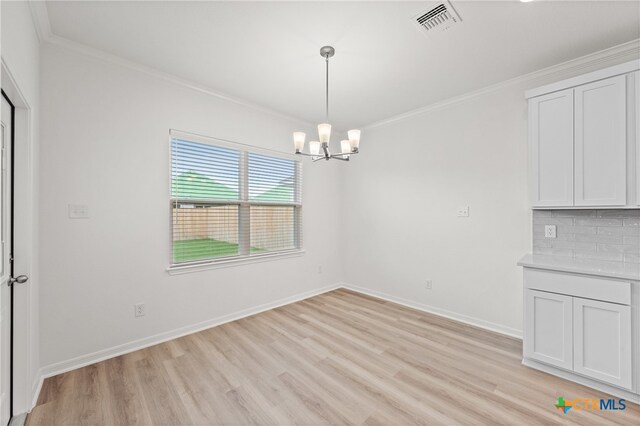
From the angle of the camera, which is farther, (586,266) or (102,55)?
(102,55)

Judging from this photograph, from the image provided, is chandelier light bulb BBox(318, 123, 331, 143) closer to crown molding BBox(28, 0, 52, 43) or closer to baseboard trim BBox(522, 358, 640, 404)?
crown molding BBox(28, 0, 52, 43)

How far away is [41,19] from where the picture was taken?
197 centimetres

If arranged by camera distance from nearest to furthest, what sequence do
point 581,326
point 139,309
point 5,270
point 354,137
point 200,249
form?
point 5,270
point 581,326
point 354,137
point 139,309
point 200,249

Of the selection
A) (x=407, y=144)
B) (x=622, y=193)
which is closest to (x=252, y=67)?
(x=407, y=144)

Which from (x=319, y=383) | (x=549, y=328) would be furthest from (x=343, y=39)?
(x=549, y=328)

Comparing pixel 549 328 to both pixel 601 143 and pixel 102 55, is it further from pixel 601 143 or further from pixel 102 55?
pixel 102 55

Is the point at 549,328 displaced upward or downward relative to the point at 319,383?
upward

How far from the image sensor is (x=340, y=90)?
317 centimetres

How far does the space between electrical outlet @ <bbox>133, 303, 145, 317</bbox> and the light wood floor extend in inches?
13.5

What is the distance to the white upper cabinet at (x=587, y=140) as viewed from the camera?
2.10 m

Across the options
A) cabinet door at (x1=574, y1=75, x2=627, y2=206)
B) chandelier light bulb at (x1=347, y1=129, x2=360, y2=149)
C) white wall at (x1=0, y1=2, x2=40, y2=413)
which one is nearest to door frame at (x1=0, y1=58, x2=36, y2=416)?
white wall at (x1=0, y1=2, x2=40, y2=413)

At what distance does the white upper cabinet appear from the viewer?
6.89ft

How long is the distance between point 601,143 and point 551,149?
314mm

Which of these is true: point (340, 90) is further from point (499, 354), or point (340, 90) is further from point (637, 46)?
point (499, 354)
